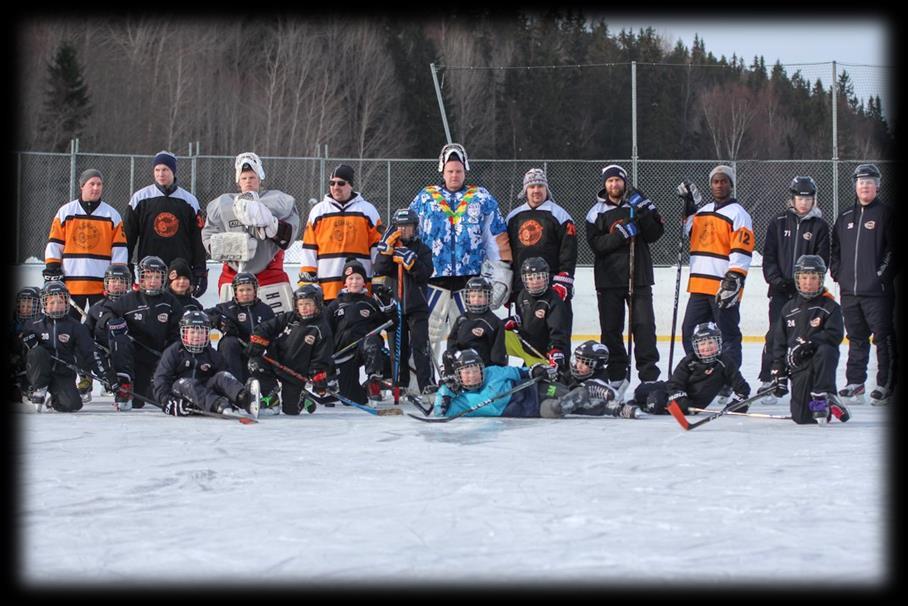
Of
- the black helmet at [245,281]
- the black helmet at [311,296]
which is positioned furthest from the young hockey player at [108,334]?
the black helmet at [311,296]

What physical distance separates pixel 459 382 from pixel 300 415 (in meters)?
0.90

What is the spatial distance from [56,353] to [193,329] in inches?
34.8

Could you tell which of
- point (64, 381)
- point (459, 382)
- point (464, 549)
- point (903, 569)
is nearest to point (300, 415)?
point (459, 382)

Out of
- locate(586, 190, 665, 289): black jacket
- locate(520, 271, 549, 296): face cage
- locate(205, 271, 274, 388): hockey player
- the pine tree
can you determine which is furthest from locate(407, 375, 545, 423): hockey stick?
the pine tree

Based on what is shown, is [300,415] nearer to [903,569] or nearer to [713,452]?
[713,452]

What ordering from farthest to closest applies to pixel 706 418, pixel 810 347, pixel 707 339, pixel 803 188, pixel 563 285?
1. pixel 803 188
2. pixel 563 285
3. pixel 707 339
4. pixel 810 347
5. pixel 706 418

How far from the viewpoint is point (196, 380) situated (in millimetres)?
6738

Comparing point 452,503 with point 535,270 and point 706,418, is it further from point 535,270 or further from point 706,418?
point 535,270

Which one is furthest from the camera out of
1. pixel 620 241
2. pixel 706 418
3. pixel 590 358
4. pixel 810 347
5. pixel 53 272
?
pixel 53 272

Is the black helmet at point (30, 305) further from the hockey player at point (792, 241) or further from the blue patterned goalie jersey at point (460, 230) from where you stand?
the hockey player at point (792, 241)

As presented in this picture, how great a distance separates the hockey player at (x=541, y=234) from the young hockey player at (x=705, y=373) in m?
1.04

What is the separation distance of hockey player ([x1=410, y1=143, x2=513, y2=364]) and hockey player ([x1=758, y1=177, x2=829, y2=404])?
5.22ft

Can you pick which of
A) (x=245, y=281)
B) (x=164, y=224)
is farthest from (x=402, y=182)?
(x=245, y=281)

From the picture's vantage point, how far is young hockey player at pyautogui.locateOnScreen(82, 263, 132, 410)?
7.07 metres
